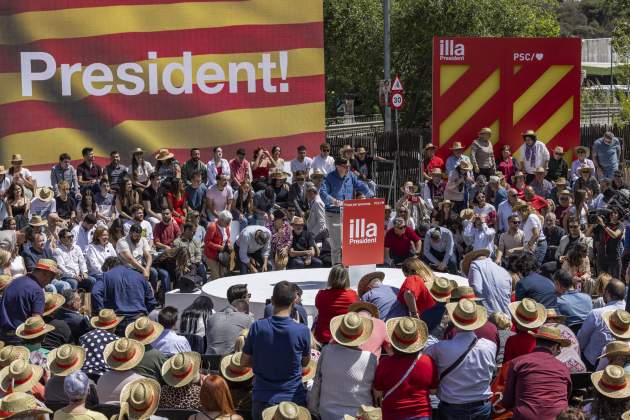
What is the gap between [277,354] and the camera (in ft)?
25.2

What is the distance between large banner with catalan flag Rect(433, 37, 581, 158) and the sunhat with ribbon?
11823 millimetres

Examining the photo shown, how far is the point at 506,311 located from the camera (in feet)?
34.4

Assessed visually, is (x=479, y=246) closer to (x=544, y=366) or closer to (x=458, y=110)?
(x=458, y=110)

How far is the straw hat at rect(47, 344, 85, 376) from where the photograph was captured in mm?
8367

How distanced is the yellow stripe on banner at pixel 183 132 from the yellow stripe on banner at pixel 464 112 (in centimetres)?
232

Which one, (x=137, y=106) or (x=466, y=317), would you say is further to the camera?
(x=137, y=106)

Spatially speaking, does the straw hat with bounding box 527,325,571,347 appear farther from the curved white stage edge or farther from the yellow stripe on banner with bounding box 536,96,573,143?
the yellow stripe on banner with bounding box 536,96,573,143

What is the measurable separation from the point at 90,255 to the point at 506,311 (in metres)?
6.15

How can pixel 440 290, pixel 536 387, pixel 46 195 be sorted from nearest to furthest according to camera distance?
1. pixel 536 387
2. pixel 440 290
3. pixel 46 195

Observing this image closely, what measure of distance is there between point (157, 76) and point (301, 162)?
2819 mm

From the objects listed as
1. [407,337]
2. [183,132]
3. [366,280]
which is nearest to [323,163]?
[183,132]

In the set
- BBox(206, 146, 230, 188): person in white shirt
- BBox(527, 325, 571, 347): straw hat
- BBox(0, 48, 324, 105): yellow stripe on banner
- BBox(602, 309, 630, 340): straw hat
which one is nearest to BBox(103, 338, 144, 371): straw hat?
BBox(527, 325, 571, 347): straw hat

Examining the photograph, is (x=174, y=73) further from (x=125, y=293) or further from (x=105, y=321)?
(x=105, y=321)

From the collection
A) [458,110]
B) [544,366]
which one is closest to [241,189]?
[458,110]
